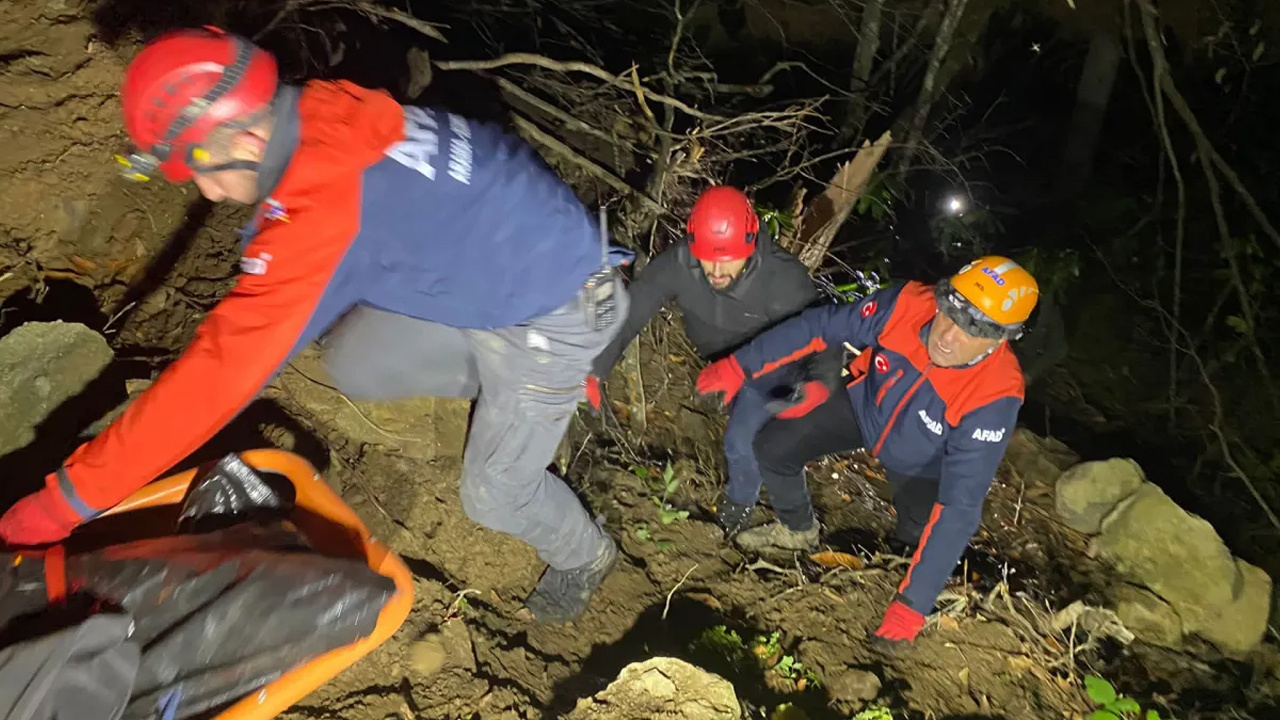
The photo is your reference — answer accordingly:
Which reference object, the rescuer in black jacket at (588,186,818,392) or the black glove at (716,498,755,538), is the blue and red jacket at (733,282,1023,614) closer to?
the rescuer in black jacket at (588,186,818,392)

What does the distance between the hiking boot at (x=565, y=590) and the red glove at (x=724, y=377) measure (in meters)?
1.06

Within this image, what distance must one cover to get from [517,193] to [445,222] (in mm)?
218

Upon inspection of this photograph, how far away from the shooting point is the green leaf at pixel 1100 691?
11.8ft

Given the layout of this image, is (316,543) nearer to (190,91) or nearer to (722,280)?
(190,91)

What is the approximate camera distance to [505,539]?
11.0 ft

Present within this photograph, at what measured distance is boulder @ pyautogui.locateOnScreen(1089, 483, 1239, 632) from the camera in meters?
5.05

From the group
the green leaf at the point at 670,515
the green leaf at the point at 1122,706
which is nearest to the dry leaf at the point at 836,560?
the green leaf at the point at 670,515

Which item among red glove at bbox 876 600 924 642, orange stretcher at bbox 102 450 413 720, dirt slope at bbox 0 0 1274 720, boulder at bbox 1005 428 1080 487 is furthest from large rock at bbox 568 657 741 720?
boulder at bbox 1005 428 1080 487

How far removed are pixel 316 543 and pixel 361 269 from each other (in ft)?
3.33

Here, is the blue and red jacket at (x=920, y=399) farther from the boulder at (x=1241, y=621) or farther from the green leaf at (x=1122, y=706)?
the boulder at (x=1241, y=621)

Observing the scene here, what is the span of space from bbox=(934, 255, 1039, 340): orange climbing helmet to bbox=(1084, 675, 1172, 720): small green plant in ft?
5.34

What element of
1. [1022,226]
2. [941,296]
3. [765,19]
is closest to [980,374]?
[941,296]

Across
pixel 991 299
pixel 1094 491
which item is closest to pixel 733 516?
pixel 991 299

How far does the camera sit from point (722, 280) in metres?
3.87
